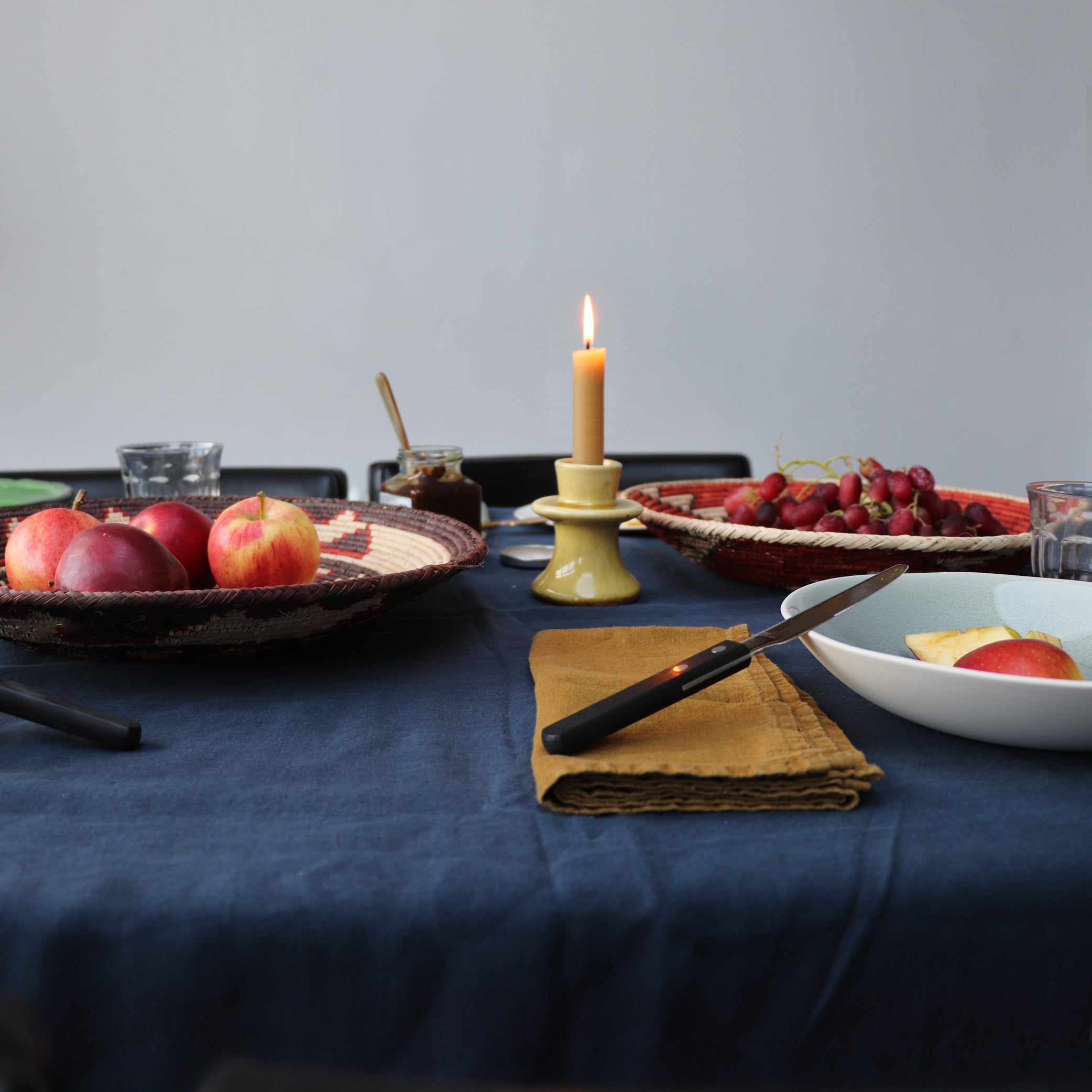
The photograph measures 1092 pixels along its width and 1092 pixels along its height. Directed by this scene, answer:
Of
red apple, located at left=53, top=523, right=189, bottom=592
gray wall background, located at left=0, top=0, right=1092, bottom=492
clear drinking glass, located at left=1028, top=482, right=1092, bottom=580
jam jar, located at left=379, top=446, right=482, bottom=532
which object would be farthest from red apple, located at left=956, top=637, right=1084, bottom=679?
gray wall background, located at left=0, top=0, right=1092, bottom=492

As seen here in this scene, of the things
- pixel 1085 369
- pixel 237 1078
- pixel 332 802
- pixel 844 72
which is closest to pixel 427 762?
pixel 332 802

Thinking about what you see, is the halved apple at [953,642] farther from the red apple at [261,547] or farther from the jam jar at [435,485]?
the jam jar at [435,485]

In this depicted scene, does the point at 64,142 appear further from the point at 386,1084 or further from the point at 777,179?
the point at 386,1084

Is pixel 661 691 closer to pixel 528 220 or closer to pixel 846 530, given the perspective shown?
pixel 846 530

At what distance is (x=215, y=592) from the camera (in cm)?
51

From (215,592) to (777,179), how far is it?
8.67 feet

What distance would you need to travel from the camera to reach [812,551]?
2.48 ft

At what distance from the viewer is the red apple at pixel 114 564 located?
56 centimetres

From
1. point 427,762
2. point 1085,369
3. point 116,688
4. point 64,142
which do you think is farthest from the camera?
point 1085,369

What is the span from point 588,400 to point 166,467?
0.53m

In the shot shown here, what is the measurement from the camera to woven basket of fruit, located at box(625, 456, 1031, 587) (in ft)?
2.43

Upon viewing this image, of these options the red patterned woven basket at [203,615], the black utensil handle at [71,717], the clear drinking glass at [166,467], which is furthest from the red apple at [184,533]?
the clear drinking glass at [166,467]

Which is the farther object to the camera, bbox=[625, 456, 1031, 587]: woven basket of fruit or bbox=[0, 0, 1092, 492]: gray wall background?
bbox=[0, 0, 1092, 492]: gray wall background

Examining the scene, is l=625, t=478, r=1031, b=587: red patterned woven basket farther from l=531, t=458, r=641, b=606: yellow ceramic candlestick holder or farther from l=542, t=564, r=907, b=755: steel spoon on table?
l=542, t=564, r=907, b=755: steel spoon on table
